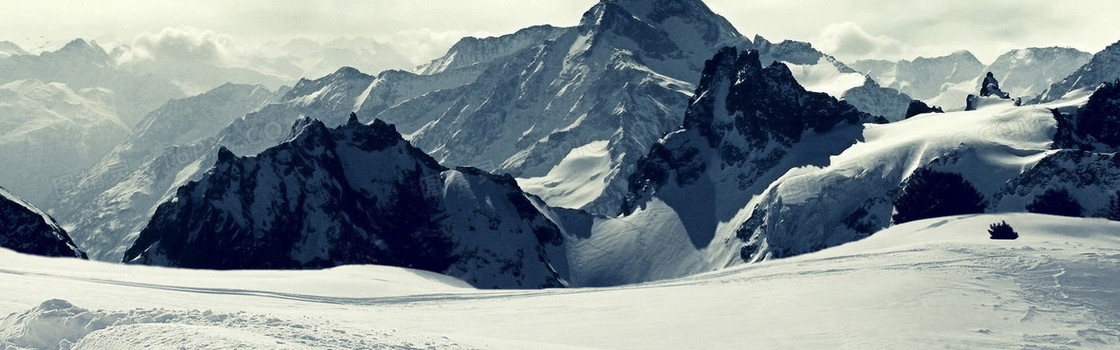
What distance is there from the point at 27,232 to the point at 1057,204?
541 ft

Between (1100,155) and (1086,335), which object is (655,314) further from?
(1100,155)

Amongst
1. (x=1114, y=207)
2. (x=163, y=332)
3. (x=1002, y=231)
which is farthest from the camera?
(x=1114, y=207)

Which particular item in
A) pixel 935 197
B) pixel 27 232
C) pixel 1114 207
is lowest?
pixel 1114 207

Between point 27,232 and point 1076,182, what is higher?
point 27,232

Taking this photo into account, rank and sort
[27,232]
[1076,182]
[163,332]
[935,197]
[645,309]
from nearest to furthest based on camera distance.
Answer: [163,332] → [645,309] → [1076,182] → [935,197] → [27,232]

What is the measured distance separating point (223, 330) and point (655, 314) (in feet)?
82.4

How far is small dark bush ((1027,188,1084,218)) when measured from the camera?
165750 mm

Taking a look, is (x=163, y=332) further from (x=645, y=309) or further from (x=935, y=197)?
(x=935, y=197)

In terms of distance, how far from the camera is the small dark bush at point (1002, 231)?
88613 millimetres

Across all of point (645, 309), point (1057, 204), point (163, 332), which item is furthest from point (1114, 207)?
point (163, 332)

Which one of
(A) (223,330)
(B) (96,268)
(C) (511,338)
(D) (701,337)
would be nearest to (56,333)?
(A) (223,330)

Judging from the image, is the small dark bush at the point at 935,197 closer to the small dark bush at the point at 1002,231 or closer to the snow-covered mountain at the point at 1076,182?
the snow-covered mountain at the point at 1076,182

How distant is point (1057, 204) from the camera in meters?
166

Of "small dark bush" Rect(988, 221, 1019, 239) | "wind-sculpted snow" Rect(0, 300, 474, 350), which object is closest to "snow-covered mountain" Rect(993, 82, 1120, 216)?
"small dark bush" Rect(988, 221, 1019, 239)
